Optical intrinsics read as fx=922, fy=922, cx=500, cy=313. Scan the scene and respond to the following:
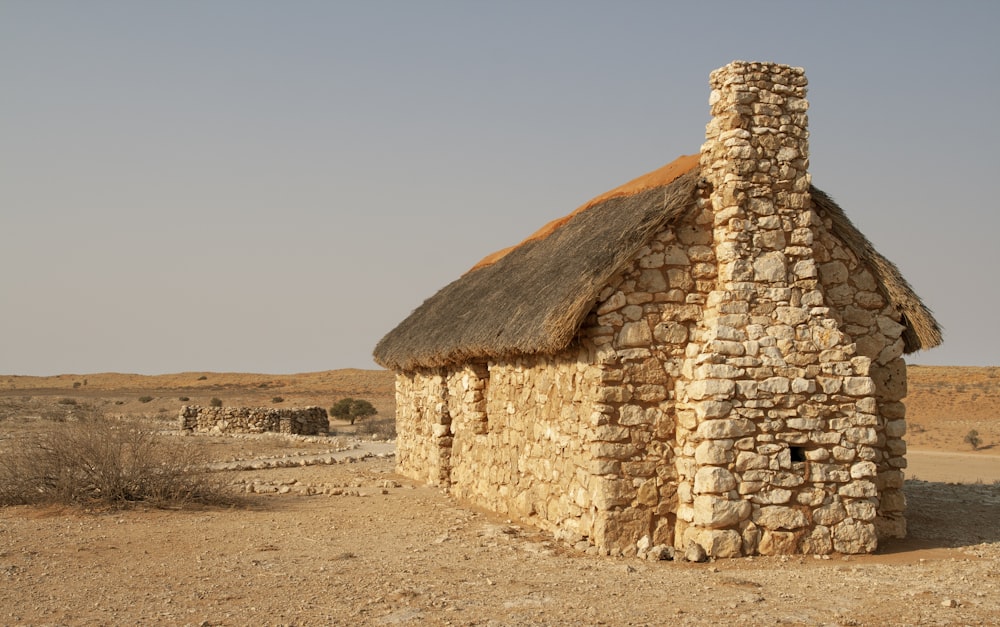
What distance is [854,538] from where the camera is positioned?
8.44 m

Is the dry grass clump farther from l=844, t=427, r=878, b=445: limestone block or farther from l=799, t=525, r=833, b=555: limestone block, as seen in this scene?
l=844, t=427, r=878, b=445: limestone block

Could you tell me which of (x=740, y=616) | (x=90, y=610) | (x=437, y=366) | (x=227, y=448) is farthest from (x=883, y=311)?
(x=227, y=448)

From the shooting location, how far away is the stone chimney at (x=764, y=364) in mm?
8266

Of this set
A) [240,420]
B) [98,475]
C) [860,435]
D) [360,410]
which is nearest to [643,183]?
[860,435]

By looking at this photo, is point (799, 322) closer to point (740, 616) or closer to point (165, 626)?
point (740, 616)

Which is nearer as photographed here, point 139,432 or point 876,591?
point 876,591

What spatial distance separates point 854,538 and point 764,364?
70.5 inches

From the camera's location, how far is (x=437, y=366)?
1348cm

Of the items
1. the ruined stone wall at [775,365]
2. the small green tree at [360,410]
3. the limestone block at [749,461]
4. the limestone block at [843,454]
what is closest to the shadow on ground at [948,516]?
the ruined stone wall at [775,365]

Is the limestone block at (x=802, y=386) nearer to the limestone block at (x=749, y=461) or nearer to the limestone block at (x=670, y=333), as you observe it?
the limestone block at (x=749, y=461)

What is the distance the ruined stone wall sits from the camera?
27.1ft

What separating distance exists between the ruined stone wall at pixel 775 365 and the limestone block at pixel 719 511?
0.01 metres

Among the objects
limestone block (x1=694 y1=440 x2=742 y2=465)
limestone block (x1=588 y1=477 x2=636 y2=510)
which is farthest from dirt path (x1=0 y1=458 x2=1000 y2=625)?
limestone block (x1=694 y1=440 x2=742 y2=465)

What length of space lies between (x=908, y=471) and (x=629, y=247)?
11.3 meters
